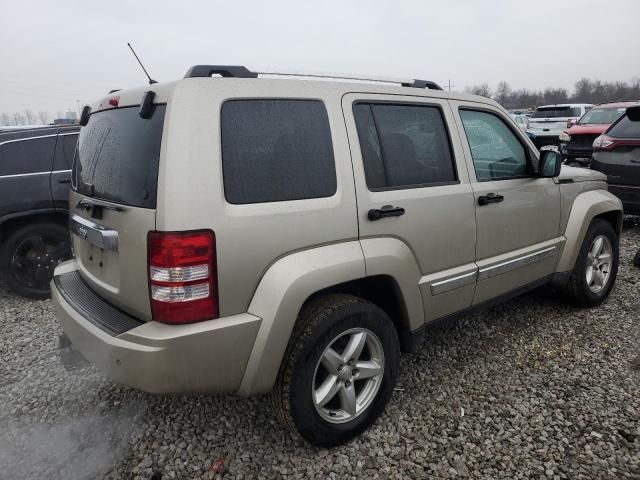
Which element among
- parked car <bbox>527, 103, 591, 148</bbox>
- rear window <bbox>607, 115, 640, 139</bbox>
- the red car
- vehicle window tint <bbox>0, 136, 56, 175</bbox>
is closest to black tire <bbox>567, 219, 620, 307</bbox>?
rear window <bbox>607, 115, 640, 139</bbox>

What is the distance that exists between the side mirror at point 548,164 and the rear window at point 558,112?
16.2 m

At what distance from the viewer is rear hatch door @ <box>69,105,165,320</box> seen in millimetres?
1981

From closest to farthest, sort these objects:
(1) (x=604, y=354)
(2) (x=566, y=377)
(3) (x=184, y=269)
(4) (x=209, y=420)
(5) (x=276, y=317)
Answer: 1. (3) (x=184, y=269)
2. (5) (x=276, y=317)
3. (4) (x=209, y=420)
4. (2) (x=566, y=377)
5. (1) (x=604, y=354)

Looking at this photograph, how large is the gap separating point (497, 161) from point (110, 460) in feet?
9.74

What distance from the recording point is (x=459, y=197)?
9.11ft

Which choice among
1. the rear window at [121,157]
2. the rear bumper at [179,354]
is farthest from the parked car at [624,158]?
the rear window at [121,157]

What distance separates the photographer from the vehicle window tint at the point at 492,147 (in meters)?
3.00

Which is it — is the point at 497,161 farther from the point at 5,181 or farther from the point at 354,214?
the point at 5,181

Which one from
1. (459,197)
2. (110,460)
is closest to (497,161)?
(459,197)

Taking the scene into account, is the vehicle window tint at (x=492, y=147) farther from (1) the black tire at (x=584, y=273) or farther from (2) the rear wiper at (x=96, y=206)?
(2) the rear wiper at (x=96, y=206)

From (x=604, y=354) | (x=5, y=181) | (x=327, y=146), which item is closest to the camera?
(x=327, y=146)

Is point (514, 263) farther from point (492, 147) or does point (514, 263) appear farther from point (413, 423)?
point (413, 423)

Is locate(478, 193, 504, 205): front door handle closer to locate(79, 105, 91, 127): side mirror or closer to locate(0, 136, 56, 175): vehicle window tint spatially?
locate(79, 105, 91, 127): side mirror

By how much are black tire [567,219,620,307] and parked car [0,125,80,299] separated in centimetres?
490
